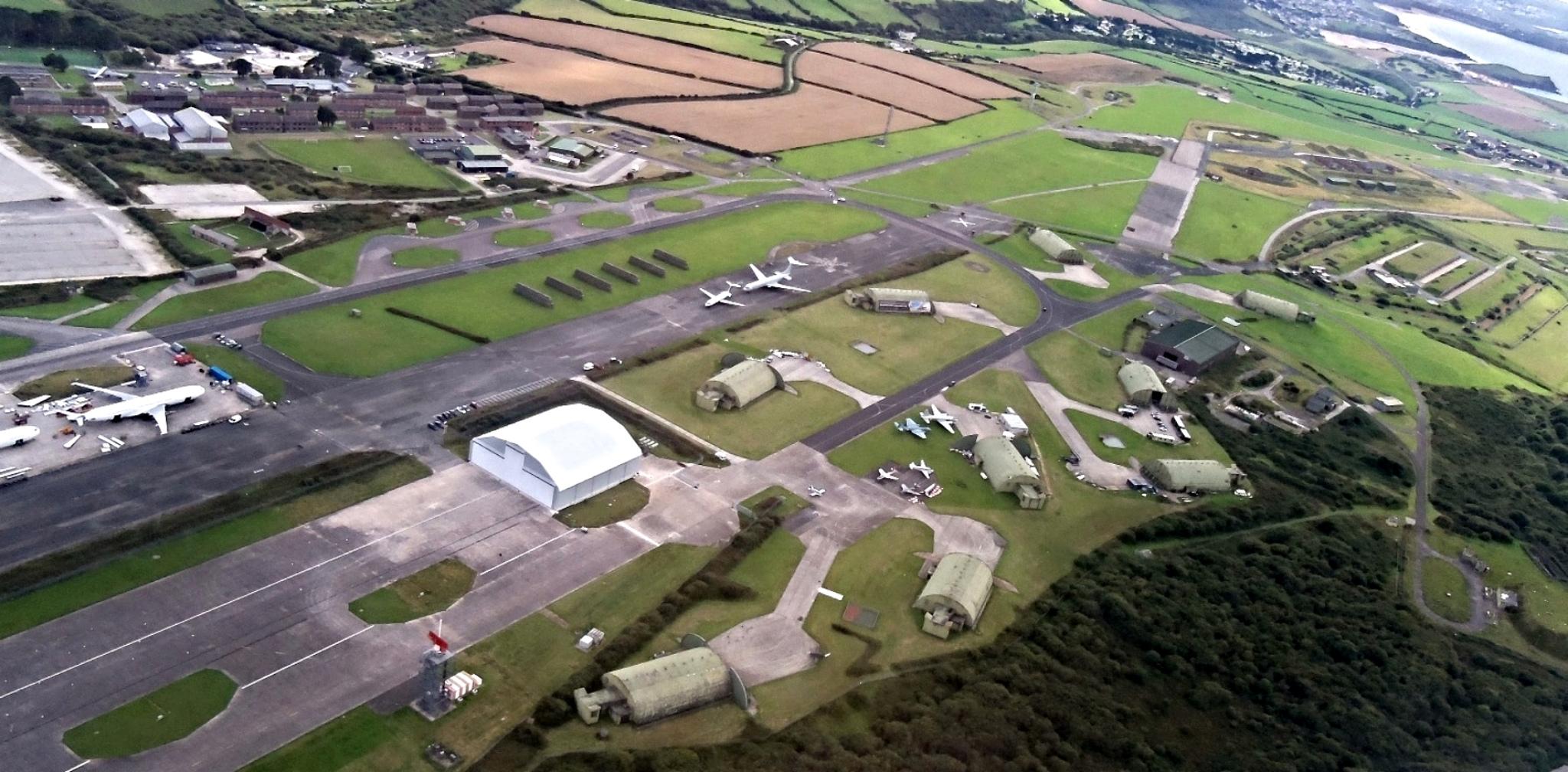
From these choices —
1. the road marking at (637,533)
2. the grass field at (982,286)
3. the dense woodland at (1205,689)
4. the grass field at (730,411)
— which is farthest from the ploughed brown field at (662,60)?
the dense woodland at (1205,689)

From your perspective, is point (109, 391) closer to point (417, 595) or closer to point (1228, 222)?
point (417, 595)

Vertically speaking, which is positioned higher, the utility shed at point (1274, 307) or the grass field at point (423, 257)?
the grass field at point (423, 257)

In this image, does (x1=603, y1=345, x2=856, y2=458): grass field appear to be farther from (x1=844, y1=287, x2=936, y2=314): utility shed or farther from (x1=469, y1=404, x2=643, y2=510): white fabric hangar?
(x1=844, y1=287, x2=936, y2=314): utility shed

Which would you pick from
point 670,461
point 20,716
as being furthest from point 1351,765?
point 20,716

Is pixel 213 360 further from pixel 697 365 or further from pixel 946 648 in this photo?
pixel 946 648

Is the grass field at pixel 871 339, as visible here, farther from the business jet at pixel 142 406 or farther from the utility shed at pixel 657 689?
the business jet at pixel 142 406

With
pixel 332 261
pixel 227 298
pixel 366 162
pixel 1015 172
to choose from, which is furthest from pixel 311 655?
pixel 1015 172

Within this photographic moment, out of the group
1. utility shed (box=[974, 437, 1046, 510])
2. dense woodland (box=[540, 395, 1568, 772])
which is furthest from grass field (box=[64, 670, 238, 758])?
utility shed (box=[974, 437, 1046, 510])
